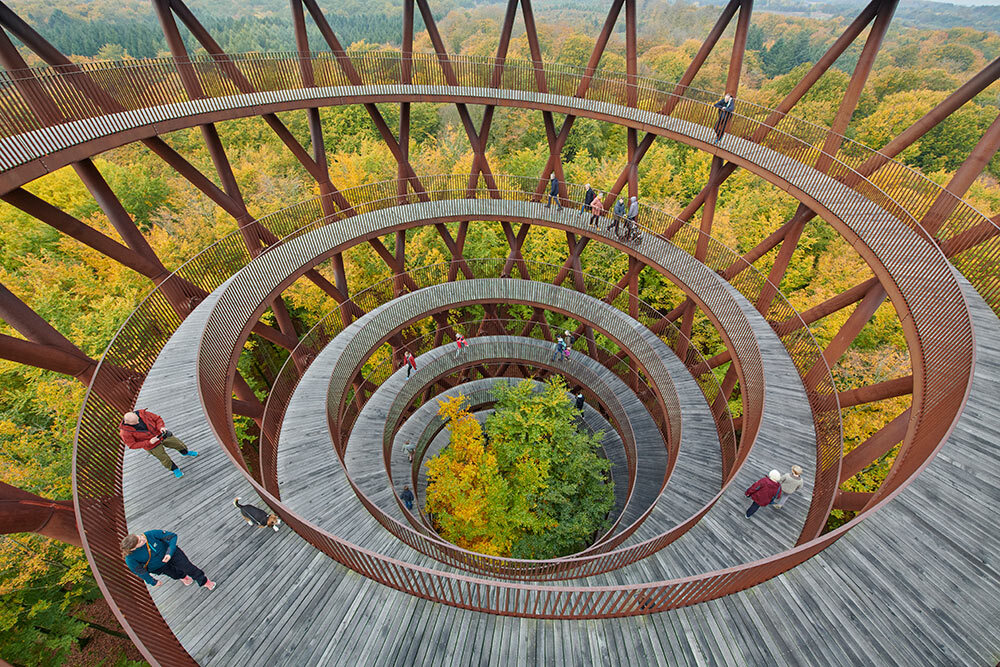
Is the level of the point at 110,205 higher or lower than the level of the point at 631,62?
lower

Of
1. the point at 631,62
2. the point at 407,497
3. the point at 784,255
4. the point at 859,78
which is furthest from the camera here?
the point at 631,62

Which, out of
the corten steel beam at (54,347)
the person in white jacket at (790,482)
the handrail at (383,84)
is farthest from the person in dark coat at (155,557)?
the person in white jacket at (790,482)

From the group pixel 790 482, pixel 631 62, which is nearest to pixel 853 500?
pixel 790 482

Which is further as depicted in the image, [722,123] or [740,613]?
[722,123]

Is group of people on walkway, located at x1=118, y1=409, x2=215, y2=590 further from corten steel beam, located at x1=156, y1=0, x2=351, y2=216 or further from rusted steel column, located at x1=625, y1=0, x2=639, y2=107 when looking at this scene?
rusted steel column, located at x1=625, y1=0, x2=639, y2=107

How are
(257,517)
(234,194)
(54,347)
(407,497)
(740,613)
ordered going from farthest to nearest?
1. (407,497)
2. (234,194)
3. (54,347)
4. (257,517)
5. (740,613)

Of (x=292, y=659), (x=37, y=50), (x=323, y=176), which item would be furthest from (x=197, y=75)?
(x=292, y=659)

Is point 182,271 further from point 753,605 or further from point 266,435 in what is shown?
point 753,605

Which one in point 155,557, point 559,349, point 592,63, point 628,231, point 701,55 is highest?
point 592,63

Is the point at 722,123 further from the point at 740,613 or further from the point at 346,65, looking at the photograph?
the point at 740,613
